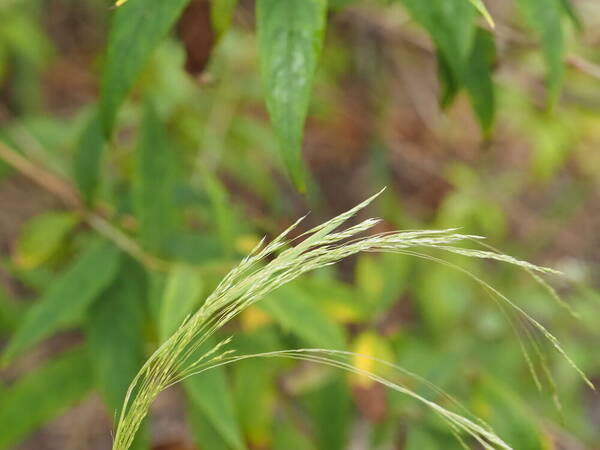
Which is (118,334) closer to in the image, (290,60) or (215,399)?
(215,399)

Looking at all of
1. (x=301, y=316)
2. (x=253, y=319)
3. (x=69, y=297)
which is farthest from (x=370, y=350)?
(x=69, y=297)

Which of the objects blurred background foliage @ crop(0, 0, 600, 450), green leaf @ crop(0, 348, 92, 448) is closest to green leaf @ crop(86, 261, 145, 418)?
blurred background foliage @ crop(0, 0, 600, 450)

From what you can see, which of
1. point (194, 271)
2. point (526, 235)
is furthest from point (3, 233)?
point (526, 235)

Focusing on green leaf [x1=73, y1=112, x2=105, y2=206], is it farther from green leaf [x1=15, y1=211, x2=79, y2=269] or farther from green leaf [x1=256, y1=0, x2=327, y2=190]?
green leaf [x1=256, y1=0, x2=327, y2=190]

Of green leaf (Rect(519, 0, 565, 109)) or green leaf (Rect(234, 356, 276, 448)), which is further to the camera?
green leaf (Rect(234, 356, 276, 448))

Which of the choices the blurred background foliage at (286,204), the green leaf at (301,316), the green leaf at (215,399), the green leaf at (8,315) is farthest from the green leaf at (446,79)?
the green leaf at (8,315)
